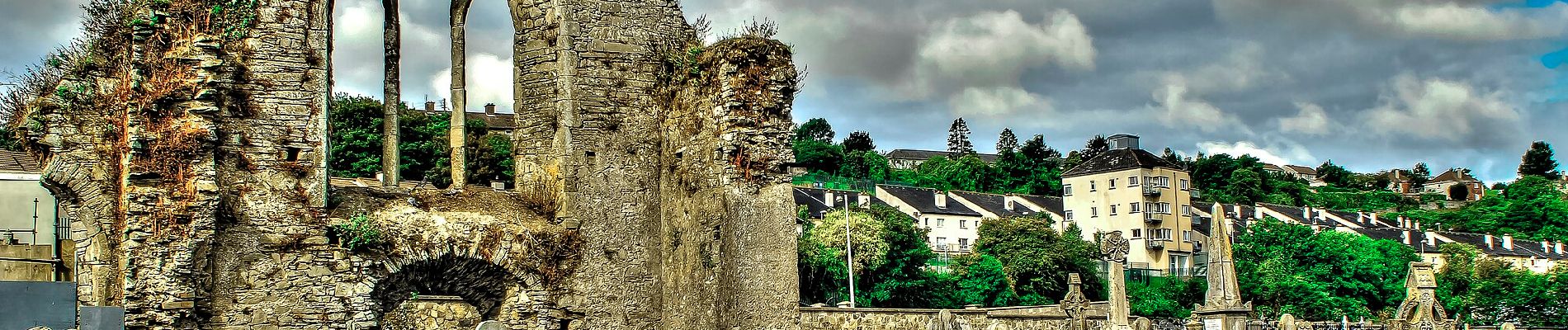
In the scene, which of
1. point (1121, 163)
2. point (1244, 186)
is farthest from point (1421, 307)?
point (1244, 186)

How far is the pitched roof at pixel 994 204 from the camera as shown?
80375 mm

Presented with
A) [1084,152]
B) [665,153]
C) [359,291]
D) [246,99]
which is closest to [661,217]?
[665,153]

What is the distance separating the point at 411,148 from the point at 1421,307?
2860 cm

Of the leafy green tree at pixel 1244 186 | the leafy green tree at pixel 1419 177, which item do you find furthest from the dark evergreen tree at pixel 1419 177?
the leafy green tree at pixel 1244 186

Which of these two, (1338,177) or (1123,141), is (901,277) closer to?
(1123,141)

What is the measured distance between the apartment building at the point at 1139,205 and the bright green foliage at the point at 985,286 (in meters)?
16.2

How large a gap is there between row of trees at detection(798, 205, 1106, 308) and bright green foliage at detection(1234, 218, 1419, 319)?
7268mm

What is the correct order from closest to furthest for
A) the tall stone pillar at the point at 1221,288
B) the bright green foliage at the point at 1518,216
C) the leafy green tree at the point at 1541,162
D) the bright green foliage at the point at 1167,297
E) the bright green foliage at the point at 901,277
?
1. the tall stone pillar at the point at 1221,288
2. the bright green foliage at the point at 901,277
3. the bright green foliage at the point at 1167,297
4. the bright green foliage at the point at 1518,216
5. the leafy green tree at the point at 1541,162

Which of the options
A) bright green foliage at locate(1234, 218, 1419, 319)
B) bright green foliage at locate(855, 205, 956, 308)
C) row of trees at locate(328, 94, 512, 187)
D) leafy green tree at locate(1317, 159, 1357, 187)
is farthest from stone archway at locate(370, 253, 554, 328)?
leafy green tree at locate(1317, 159, 1357, 187)

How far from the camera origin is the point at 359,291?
1673cm

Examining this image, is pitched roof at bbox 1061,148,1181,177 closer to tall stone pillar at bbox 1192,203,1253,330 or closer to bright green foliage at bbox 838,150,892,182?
bright green foliage at bbox 838,150,892,182

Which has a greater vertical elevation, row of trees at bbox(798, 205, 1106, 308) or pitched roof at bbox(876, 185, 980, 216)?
pitched roof at bbox(876, 185, 980, 216)

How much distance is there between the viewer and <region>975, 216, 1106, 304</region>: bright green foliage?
6384 centimetres

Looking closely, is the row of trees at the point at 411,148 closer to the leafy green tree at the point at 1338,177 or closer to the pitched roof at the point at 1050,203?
the pitched roof at the point at 1050,203
